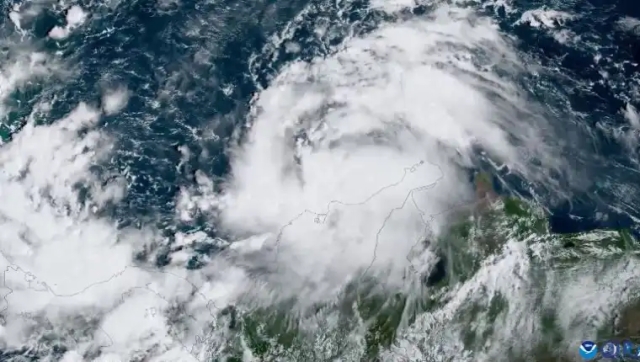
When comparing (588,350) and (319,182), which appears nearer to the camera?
(588,350)

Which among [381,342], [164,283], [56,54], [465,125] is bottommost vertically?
[381,342]

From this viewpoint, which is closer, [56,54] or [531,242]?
[531,242]

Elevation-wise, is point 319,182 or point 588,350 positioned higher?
point 319,182

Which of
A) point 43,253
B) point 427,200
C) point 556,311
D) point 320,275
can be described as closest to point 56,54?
point 43,253

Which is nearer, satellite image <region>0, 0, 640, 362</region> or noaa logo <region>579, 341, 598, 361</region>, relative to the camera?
noaa logo <region>579, 341, 598, 361</region>

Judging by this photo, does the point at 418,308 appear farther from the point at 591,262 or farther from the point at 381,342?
the point at 591,262
